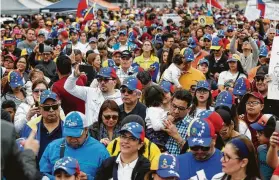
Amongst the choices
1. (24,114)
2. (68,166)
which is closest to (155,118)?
(24,114)

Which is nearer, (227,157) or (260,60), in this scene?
(227,157)

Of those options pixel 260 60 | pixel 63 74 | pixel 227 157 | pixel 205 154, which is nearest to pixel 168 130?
pixel 205 154

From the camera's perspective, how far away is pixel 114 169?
5.54 metres

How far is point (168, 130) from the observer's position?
653 centimetres

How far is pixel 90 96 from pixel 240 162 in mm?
3617

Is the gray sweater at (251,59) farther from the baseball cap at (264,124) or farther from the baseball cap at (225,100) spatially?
the baseball cap at (264,124)

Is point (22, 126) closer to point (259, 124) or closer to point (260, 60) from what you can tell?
point (259, 124)

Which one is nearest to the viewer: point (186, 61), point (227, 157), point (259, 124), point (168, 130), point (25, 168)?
point (25, 168)

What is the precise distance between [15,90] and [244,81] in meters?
3.04

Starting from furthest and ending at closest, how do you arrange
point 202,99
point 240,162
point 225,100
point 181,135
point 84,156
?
point 202,99 → point 225,100 → point 181,135 → point 84,156 → point 240,162

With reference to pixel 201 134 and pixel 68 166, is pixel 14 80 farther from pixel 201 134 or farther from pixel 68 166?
pixel 201 134

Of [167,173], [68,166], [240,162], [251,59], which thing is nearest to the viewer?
[240,162]

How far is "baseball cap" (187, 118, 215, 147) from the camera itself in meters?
5.21

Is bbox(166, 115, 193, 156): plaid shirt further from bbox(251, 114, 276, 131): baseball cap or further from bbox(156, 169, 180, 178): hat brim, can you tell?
bbox(156, 169, 180, 178): hat brim
